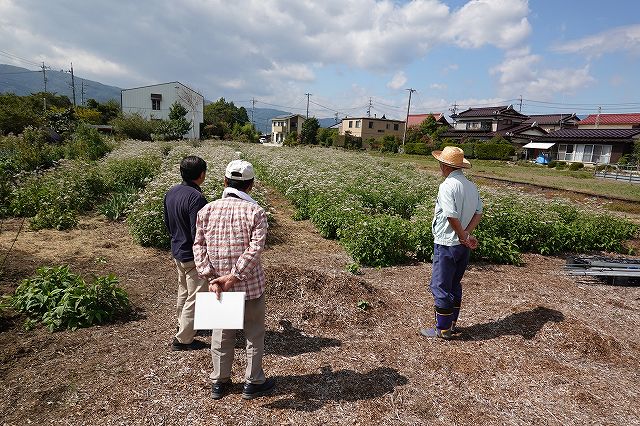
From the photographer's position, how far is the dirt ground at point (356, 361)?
2875 millimetres

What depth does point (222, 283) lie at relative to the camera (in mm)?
2686

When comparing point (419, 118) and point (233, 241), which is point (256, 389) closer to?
point (233, 241)

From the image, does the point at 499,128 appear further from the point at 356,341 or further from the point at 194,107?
the point at 356,341

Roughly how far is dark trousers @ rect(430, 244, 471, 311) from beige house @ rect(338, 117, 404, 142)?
6604 centimetres

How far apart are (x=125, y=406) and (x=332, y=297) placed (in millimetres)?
2448

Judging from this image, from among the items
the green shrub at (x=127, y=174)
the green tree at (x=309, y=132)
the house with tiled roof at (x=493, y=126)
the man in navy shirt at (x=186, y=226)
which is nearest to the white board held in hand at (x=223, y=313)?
the man in navy shirt at (x=186, y=226)

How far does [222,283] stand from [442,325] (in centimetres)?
247

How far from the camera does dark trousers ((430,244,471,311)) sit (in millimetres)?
3873

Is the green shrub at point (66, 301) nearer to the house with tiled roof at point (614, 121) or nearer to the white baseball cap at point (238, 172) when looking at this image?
the white baseball cap at point (238, 172)

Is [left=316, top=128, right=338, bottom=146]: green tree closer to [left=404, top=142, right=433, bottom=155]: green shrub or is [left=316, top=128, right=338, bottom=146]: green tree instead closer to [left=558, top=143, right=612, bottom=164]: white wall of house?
[left=404, top=142, right=433, bottom=155]: green shrub

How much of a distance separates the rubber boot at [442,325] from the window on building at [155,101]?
54.0 metres

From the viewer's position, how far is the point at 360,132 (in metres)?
70.4

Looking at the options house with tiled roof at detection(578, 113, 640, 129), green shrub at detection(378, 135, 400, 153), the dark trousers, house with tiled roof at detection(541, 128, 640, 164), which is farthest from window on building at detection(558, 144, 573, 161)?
the dark trousers

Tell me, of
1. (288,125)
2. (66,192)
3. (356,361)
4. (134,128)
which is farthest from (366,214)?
(288,125)
